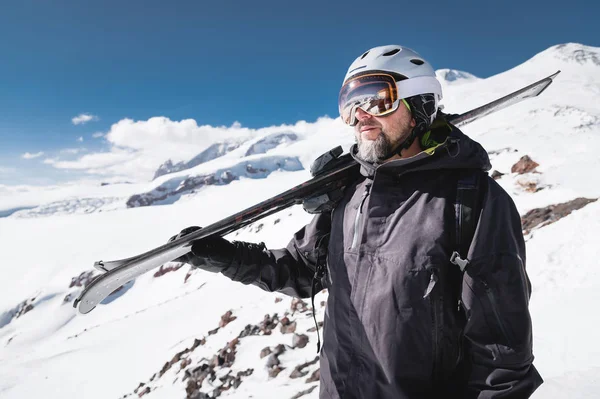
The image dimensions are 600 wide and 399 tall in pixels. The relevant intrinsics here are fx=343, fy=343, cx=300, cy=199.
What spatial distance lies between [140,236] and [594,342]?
330 feet

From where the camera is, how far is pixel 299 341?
11930mm

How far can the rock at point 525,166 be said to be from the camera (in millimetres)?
18703

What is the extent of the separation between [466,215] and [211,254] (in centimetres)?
226

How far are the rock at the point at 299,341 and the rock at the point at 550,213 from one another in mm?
8823

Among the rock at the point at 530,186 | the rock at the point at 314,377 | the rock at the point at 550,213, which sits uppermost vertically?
the rock at the point at 530,186

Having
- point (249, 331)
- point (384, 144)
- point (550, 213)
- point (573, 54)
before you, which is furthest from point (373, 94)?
point (573, 54)

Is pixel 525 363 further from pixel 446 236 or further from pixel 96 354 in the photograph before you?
pixel 96 354

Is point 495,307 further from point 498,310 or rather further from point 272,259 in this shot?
point 272,259

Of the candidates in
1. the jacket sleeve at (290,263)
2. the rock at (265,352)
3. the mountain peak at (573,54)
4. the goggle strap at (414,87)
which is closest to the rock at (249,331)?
the rock at (265,352)

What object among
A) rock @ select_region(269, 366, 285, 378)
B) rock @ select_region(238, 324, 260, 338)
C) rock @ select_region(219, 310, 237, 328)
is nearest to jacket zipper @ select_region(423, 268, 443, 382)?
rock @ select_region(269, 366, 285, 378)

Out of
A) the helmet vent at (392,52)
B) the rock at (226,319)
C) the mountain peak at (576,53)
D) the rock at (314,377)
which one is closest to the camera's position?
the helmet vent at (392,52)

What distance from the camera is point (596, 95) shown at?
78.6 m

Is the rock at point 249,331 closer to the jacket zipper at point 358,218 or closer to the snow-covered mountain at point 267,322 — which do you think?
the snow-covered mountain at point 267,322

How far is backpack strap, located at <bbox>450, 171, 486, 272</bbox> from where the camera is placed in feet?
6.86
